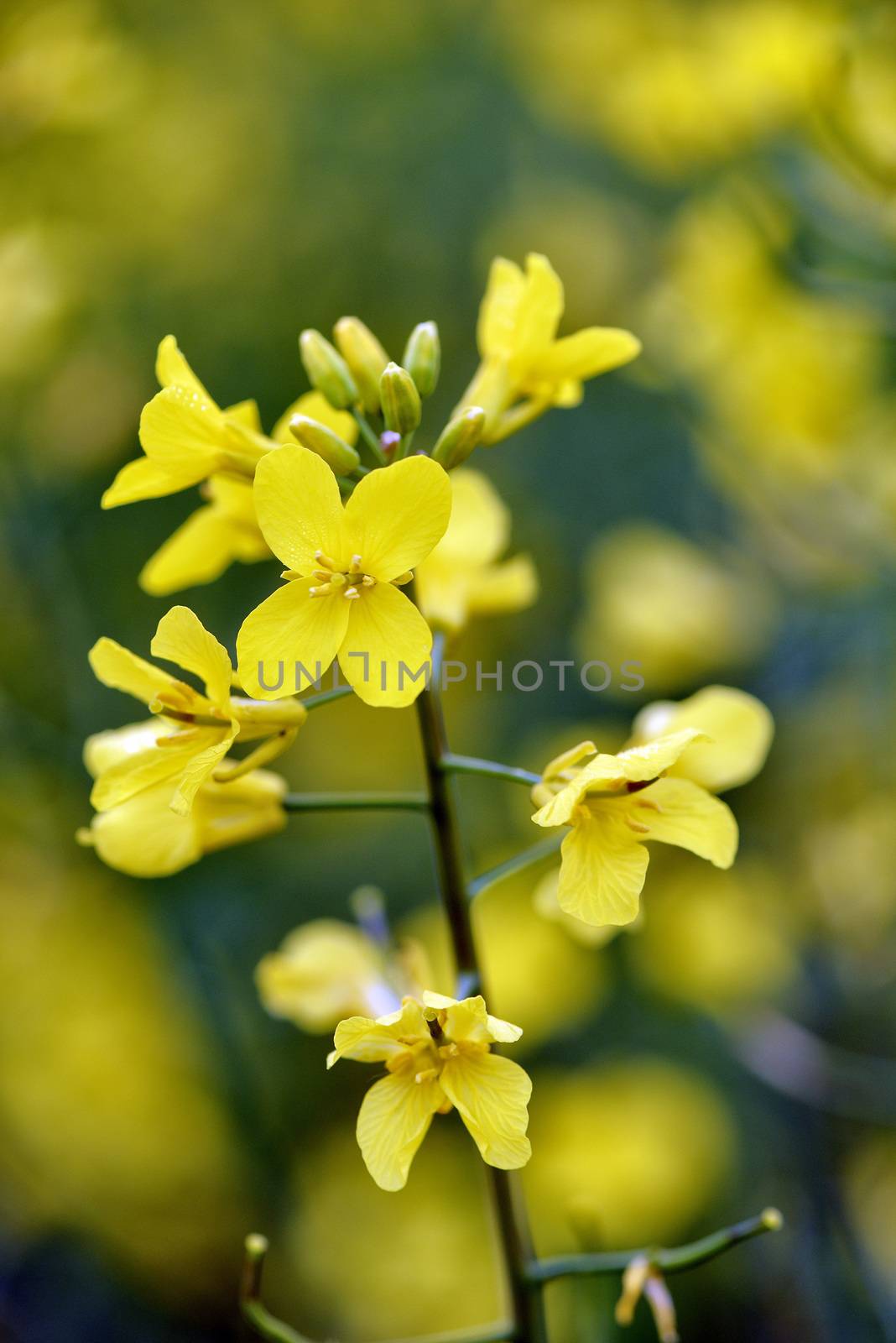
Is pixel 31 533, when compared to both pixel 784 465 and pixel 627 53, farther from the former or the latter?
pixel 627 53

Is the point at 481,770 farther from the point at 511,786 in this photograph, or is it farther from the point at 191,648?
the point at 511,786

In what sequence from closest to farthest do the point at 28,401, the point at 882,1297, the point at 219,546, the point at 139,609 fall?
the point at 219,546 → the point at 882,1297 → the point at 28,401 → the point at 139,609

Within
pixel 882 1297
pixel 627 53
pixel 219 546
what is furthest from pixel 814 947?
pixel 627 53

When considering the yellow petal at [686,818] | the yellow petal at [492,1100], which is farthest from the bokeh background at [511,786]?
the yellow petal at [492,1100]

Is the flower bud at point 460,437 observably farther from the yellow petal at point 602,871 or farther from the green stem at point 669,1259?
the green stem at point 669,1259

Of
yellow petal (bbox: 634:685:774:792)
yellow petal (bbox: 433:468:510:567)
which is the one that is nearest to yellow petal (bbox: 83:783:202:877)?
yellow petal (bbox: 433:468:510:567)

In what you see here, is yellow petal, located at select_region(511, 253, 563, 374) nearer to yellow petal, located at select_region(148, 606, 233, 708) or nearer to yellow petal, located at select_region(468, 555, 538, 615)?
yellow petal, located at select_region(468, 555, 538, 615)
